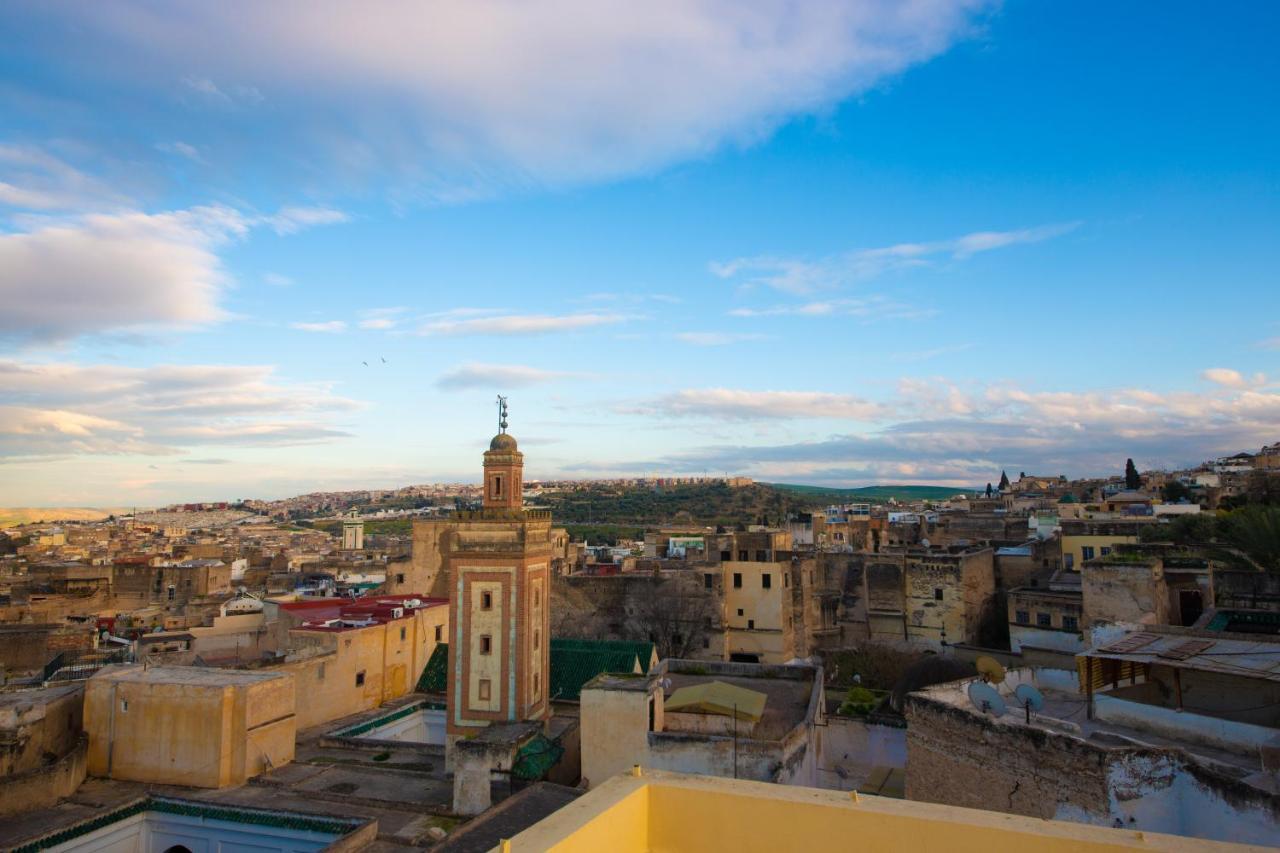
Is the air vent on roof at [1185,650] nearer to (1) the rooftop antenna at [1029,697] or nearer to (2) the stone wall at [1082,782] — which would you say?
(1) the rooftop antenna at [1029,697]

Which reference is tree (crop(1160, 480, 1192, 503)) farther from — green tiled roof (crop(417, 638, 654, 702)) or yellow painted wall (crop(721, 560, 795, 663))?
green tiled roof (crop(417, 638, 654, 702))

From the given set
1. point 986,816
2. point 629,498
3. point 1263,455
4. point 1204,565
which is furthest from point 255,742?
point 629,498

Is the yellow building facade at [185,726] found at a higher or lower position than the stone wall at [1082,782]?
lower

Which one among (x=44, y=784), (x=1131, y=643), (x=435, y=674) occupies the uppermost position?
(x=1131, y=643)

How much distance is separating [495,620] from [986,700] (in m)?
11.8

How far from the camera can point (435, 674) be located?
2494 cm

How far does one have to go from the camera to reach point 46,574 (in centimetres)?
4366

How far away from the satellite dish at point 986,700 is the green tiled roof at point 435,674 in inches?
677

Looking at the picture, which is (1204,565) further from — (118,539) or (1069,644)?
(118,539)

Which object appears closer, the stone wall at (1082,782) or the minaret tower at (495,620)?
the stone wall at (1082,782)

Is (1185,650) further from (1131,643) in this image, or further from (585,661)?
(585,661)

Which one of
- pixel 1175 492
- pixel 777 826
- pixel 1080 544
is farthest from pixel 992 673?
pixel 1175 492

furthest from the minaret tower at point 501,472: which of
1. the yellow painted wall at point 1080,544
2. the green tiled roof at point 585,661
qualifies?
the yellow painted wall at point 1080,544

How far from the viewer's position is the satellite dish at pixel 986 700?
444 inches
